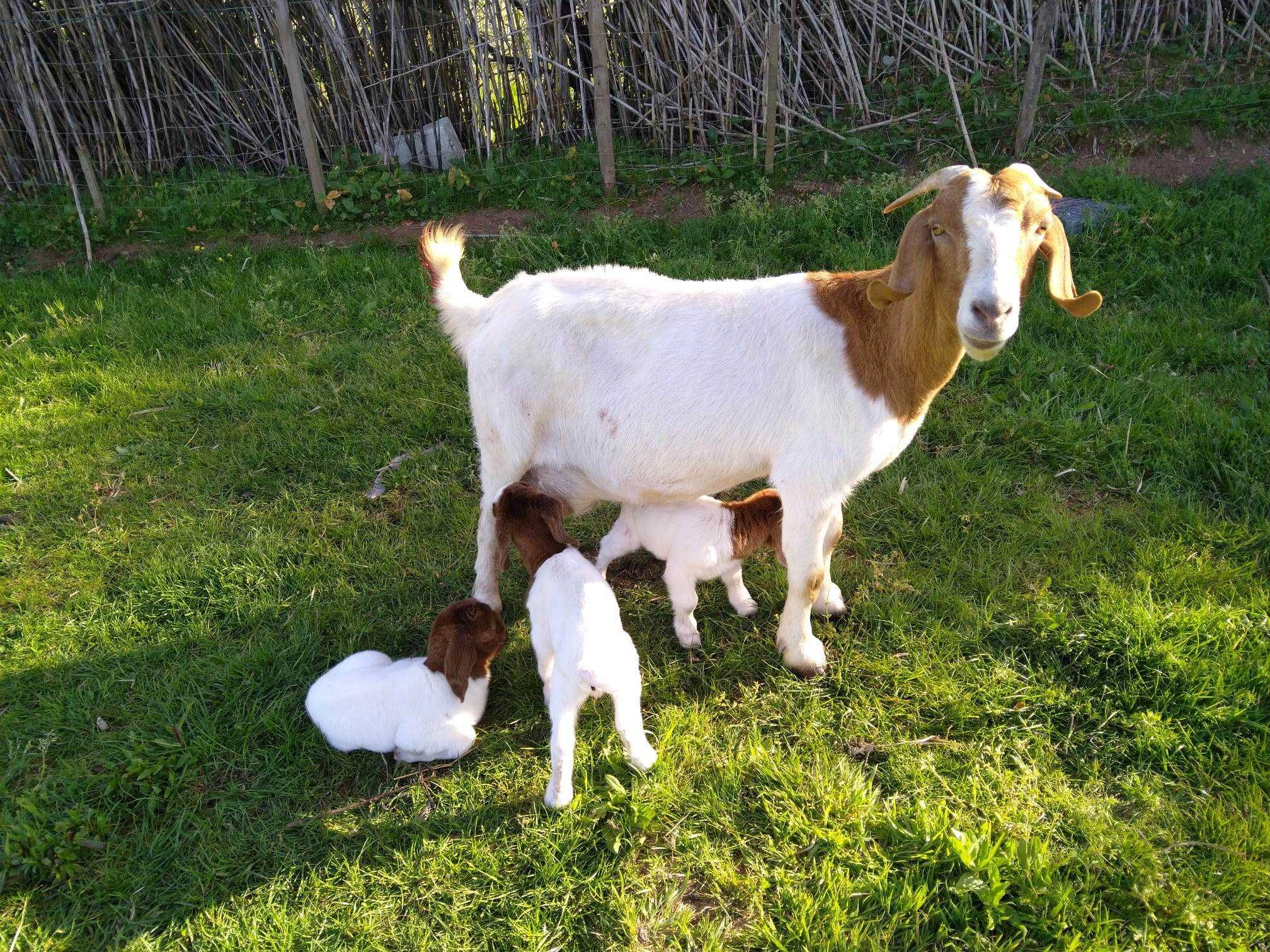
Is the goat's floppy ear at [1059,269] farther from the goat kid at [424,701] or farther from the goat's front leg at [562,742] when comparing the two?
the goat kid at [424,701]

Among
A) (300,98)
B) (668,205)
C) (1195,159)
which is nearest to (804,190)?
(668,205)

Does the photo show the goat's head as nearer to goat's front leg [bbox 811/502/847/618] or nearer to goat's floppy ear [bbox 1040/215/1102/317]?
goat's floppy ear [bbox 1040/215/1102/317]

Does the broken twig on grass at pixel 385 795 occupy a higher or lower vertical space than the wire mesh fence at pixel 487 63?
lower

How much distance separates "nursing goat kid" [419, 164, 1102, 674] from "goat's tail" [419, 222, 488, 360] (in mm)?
85

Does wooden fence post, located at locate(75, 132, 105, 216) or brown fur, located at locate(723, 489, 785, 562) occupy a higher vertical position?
wooden fence post, located at locate(75, 132, 105, 216)

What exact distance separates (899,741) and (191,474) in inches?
141

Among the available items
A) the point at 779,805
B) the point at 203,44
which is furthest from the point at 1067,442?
the point at 203,44

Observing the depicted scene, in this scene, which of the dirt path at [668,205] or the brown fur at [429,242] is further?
the dirt path at [668,205]

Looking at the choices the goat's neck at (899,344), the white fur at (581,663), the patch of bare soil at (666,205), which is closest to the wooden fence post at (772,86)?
the patch of bare soil at (666,205)

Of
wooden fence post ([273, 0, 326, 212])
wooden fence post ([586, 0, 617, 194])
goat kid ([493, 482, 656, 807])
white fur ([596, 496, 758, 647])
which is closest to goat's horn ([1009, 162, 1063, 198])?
white fur ([596, 496, 758, 647])

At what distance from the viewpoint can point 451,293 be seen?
332 centimetres

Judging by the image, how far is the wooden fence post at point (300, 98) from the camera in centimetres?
605

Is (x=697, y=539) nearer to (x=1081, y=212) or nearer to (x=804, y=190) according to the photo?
(x=1081, y=212)

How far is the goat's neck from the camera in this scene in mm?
2586
